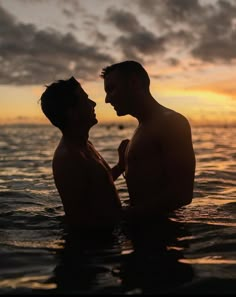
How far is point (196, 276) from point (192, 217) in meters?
2.62

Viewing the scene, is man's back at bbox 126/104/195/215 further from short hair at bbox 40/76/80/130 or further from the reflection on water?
short hair at bbox 40/76/80/130

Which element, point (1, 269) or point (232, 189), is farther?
point (232, 189)

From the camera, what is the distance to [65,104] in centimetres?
514

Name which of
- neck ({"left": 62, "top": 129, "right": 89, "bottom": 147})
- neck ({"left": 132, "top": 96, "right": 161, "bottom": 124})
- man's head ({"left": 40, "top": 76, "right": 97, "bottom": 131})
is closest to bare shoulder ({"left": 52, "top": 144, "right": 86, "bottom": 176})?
neck ({"left": 62, "top": 129, "right": 89, "bottom": 147})

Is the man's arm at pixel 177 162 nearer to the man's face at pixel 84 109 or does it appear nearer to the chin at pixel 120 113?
the chin at pixel 120 113

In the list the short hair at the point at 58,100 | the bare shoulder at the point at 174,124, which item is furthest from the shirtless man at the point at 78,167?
the bare shoulder at the point at 174,124

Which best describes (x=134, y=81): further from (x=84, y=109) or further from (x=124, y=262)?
(x=124, y=262)

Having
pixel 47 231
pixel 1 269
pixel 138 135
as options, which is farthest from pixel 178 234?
pixel 1 269

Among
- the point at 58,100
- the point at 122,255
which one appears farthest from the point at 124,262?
the point at 58,100

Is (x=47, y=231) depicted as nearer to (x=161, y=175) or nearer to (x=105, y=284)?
(x=161, y=175)

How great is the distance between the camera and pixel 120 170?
6469 millimetres

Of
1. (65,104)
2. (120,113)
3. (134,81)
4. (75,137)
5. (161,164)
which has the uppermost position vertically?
(134,81)

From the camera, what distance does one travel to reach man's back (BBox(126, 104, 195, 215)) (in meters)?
5.15

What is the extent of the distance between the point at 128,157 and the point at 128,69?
3.73ft
